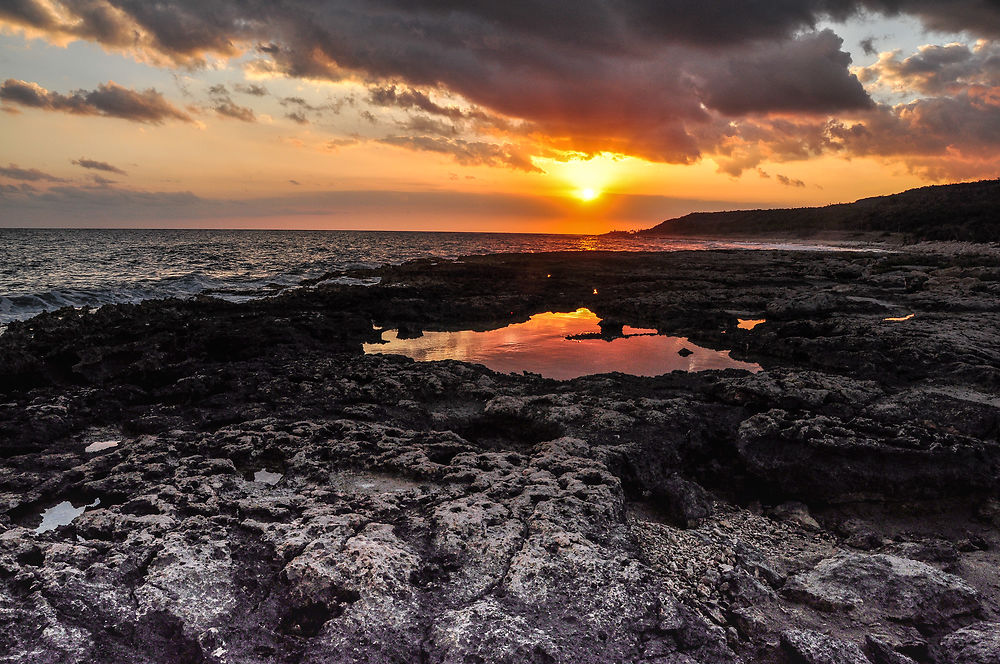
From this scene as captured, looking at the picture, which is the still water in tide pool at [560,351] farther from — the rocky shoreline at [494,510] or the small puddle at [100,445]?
the small puddle at [100,445]

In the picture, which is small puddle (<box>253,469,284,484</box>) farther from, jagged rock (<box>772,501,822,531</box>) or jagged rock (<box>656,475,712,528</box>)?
jagged rock (<box>772,501,822,531</box>)

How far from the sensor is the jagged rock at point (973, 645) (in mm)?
3236

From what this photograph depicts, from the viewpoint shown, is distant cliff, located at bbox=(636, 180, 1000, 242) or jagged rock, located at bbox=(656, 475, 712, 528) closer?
jagged rock, located at bbox=(656, 475, 712, 528)

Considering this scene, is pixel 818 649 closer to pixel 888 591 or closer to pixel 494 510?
pixel 888 591

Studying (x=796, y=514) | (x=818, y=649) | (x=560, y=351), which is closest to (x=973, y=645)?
(x=818, y=649)

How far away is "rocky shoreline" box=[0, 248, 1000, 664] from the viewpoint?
3.39m

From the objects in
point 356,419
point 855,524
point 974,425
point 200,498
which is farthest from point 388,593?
point 974,425

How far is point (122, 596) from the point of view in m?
3.58

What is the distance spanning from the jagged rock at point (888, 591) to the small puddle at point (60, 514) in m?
6.70

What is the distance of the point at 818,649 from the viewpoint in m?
3.31

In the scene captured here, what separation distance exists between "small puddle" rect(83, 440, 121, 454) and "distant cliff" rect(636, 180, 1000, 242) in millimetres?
77471

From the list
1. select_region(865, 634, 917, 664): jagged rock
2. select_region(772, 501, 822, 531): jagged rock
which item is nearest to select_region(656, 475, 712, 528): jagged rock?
select_region(772, 501, 822, 531): jagged rock

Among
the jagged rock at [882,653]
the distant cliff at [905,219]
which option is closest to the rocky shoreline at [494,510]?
the jagged rock at [882,653]

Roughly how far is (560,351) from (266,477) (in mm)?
8361
